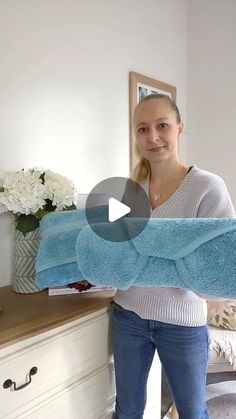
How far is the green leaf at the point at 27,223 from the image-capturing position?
104cm

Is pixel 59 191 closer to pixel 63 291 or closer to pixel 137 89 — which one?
pixel 63 291

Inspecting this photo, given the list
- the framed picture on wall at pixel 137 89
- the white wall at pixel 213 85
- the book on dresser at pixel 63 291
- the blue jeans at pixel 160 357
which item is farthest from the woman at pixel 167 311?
the white wall at pixel 213 85

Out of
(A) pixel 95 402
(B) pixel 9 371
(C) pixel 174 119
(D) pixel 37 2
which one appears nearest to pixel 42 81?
(D) pixel 37 2

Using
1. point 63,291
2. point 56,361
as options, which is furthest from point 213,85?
point 56,361

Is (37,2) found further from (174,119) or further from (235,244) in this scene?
(235,244)

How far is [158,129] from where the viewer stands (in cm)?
94

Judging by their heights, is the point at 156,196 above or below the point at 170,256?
above

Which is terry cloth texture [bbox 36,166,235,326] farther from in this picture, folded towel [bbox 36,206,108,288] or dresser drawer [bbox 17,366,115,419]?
dresser drawer [bbox 17,366,115,419]

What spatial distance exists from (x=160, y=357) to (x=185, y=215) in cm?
40

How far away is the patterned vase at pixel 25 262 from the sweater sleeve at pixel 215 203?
54 cm

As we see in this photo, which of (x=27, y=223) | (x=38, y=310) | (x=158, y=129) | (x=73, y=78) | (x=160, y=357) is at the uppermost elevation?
(x=73, y=78)

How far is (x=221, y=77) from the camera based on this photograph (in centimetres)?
202

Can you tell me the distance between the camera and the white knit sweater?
0.83m

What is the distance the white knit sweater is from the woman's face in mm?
106
